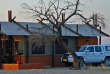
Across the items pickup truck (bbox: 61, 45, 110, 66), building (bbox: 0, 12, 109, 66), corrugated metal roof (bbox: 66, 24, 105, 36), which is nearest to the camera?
pickup truck (bbox: 61, 45, 110, 66)

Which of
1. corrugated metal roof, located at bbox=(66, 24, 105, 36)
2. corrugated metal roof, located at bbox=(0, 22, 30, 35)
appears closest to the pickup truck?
corrugated metal roof, located at bbox=(66, 24, 105, 36)

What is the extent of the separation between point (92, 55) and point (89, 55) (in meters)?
0.29

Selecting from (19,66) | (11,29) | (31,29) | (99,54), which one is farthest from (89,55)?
(11,29)

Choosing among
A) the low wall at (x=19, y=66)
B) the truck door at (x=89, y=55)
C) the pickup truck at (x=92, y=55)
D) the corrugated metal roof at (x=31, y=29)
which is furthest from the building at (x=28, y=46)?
the low wall at (x=19, y=66)

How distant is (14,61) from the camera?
2770 cm

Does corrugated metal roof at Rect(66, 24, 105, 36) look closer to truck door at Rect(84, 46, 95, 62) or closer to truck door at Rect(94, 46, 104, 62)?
truck door at Rect(94, 46, 104, 62)

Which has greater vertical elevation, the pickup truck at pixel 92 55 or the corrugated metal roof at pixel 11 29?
the corrugated metal roof at pixel 11 29

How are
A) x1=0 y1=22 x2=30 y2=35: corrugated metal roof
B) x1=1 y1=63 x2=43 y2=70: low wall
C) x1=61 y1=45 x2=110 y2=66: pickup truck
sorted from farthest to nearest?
x1=61 y1=45 x2=110 y2=66: pickup truck → x1=0 y1=22 x2=30 y2=35: corrugated metal roof → x1=1 y1=63 x2=43 y2=70: low wall

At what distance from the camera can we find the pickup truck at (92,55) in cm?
2619

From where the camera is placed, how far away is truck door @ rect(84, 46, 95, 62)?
26.2 metres

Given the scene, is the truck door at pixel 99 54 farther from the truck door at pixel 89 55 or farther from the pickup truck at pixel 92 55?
the truck door at pixel 89 55

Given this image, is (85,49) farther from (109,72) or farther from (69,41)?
(109,72)

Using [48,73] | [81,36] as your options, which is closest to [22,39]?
[81,36]

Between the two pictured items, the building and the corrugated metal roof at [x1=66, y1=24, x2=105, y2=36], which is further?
the corrugated metal roof at [x1=66, y1=24, x2=105, y2=36]
